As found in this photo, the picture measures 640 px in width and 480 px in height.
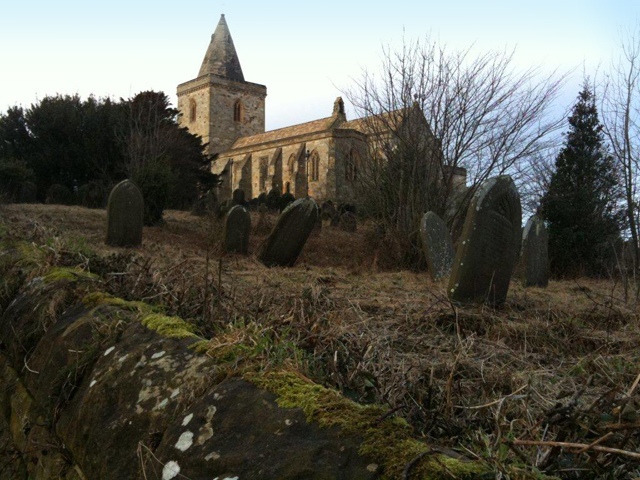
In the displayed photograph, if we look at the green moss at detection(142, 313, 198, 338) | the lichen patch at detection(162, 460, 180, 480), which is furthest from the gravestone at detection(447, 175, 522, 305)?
the lichen patch at detection(162, 460, 180, 480)

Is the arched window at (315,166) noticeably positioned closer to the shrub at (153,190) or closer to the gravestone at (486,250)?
the shrub at (153,190)

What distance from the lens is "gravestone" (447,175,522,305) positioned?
5.71 metres

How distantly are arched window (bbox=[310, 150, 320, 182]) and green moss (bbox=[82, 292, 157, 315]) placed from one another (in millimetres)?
41985

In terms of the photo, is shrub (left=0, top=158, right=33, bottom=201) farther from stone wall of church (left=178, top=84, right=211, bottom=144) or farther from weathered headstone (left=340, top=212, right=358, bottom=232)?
stone wall of church (left=178, top=84, right=211, bottom=144)

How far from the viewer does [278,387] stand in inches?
70.9

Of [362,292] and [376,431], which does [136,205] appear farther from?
[376,431]

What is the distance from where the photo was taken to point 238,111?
55719 millimetres

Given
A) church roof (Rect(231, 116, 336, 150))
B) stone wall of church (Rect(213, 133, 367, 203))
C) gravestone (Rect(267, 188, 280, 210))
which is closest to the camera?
gravestone (Rect(267, 188, 280, 210))

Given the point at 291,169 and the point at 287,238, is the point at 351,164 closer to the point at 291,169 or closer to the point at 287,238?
the point at 287,238

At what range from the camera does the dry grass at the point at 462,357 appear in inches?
63.9

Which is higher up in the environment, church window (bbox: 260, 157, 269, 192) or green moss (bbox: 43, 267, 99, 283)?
church window (bbox: 260, 157, 269, 192)

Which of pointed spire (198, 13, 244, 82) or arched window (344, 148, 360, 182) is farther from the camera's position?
Answer: pointed spire (198, 13, 244, 82)

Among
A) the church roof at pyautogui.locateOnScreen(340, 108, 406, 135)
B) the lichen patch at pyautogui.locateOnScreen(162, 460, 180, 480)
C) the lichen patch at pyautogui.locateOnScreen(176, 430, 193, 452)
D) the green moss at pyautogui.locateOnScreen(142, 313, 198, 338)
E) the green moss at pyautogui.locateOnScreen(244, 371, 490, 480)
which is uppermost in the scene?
the church roof at pyautogui.locateOnScreen(340, 108, 406, 135)

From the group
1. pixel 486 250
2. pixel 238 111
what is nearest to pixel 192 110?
pixel 238 111
